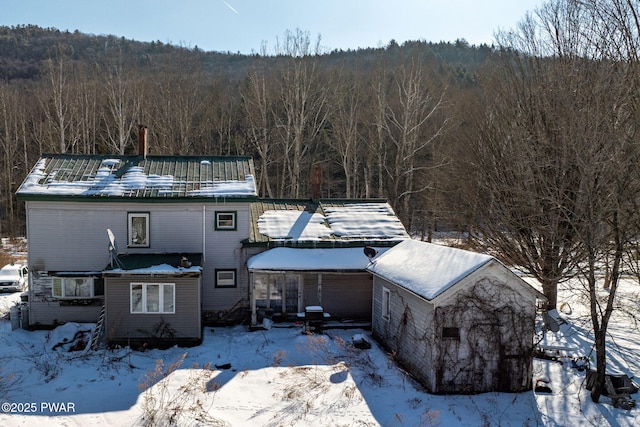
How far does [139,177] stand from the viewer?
18.5m

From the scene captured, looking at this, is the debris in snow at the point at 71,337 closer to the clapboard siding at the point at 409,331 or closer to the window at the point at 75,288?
the window at the point at 75,288

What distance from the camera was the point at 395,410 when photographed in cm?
1097

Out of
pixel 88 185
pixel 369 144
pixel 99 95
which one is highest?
pixel 99 95

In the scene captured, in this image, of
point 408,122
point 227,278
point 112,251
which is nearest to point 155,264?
point 112,251

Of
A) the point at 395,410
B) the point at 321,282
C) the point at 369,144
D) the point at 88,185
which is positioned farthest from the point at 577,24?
the point at 369,144

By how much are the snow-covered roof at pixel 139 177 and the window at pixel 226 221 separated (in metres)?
0.80

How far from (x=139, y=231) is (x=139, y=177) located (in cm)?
224

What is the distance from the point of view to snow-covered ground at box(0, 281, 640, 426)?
10289 mm

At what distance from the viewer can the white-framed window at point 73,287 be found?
56.2 ft

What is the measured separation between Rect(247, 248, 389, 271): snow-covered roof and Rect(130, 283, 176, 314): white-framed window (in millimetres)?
2933

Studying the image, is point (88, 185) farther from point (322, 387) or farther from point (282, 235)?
point (322, 387)

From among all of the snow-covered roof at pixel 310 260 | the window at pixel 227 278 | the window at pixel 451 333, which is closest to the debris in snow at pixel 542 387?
the window at pixel 451 333

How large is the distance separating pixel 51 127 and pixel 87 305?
2564 cm

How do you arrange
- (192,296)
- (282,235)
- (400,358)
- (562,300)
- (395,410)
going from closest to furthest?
(395,410) < (400,358) < (192,296) < (282,235) < (562,300)
